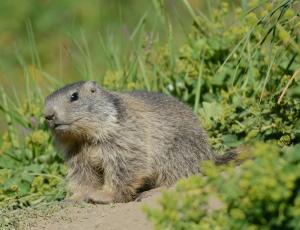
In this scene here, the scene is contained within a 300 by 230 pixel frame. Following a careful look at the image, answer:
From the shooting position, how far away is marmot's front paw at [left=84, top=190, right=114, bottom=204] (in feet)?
16.9

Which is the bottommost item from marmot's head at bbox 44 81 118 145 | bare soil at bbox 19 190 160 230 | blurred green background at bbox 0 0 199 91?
bare soil at bbox 19 190 160 230

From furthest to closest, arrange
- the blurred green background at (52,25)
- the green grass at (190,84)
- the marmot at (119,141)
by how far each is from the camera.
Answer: the blurred green background at (52,25) < the green grass at (190,84) < the marmot at (119,141)

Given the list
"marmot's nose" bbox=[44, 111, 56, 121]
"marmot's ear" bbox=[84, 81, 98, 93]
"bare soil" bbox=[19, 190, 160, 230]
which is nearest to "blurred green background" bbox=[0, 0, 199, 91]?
"marmot's ear" bbox=[84, 81, 98, 93]

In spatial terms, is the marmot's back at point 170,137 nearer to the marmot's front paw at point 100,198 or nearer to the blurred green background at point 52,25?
the marmot's front paw at point 100,198

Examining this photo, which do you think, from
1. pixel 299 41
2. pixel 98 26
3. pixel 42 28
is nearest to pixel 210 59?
pixel 299 41

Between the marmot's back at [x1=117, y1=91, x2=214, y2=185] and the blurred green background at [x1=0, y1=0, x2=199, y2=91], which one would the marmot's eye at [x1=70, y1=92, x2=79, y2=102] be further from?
the blurred green background at [x1=0, y1=0, x2=199, y2=91]

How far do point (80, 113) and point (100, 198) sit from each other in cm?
56

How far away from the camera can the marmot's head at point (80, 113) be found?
16.9 feet

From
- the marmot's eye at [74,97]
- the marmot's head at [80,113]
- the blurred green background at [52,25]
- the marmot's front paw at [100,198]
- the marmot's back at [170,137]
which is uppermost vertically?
the blurred green background at [52,25]

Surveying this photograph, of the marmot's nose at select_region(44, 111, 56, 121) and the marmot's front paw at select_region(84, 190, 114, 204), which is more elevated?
the marmot's nose at select_region(44, 111, 56, 121)

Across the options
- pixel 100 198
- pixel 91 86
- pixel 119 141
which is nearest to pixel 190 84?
pixel 91 86

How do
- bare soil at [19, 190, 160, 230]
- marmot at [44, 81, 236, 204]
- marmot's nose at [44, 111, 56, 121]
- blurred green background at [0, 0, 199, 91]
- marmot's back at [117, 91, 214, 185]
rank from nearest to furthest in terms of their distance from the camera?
bare soil at [19, 190, 160, 230] < marmot's nose at [44, 111, 56, 121] < marmot at [44, 81, 236, 204] < marmot's back at [117, 91, 214, 185] < blurred green background at [0, 0, 199, 91]

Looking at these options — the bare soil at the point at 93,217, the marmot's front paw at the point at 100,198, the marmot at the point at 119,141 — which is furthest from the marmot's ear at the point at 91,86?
the bare soil at the point at 93,217

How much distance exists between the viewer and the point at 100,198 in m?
5.18
